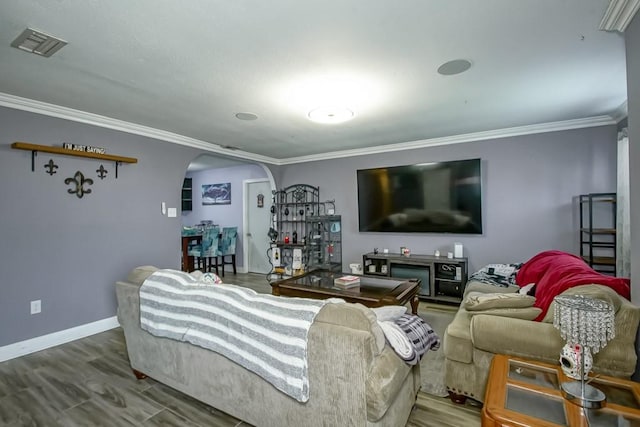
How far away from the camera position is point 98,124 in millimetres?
3455

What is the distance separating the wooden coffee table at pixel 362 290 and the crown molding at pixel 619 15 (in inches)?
96.0

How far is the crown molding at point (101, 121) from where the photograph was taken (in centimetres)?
286

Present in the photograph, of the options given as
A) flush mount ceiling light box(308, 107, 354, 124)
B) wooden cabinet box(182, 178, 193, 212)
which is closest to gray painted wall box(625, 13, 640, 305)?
flush mount ceiling light box(308, 107, 354, 124)

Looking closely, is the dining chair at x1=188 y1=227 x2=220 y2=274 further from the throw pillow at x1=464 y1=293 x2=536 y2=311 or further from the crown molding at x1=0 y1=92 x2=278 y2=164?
the throw pillow at x1=464 y1=293 x2=536 y2=311

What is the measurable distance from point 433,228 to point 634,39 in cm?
313

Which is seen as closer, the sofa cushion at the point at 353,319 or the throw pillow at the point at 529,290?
the sofa cushion at the point at 353,319

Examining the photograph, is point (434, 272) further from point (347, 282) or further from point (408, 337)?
point (408, 337)

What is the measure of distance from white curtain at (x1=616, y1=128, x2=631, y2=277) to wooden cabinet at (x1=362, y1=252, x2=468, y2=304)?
5.08 ft

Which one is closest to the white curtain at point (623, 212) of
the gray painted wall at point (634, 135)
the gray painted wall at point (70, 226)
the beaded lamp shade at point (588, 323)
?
the gray painted wall at point (634, 135)

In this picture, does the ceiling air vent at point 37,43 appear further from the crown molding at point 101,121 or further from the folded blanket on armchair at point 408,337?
the folded blanket on armchair at point 408,337

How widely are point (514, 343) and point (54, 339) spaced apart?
4119mm

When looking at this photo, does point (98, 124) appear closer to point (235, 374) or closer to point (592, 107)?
point (235, 374)

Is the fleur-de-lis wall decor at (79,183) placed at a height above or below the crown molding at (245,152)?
below

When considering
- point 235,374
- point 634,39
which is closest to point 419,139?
point 634,39
